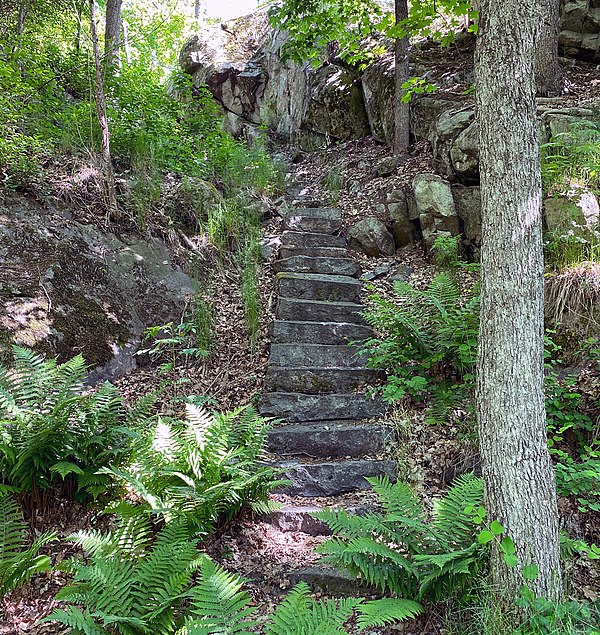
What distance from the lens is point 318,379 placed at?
4488 mm

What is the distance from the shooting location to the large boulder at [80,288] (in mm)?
4414

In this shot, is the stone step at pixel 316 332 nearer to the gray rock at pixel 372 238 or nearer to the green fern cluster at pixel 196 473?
→ the gray rock at pixel 372 238

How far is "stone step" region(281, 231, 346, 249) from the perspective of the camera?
651 cm

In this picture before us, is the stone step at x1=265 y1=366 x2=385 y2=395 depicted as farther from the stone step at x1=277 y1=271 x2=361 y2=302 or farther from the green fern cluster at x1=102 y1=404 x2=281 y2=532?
the stone step at x1=277 y1=271 x2=361 y2=302

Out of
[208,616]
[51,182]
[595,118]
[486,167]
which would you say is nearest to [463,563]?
[208,616]

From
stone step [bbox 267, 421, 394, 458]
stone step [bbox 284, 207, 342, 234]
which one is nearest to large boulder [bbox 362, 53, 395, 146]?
stone step [bbox 284, 207, 342, 234]

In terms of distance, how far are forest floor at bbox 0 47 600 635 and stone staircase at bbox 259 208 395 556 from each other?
0.17m

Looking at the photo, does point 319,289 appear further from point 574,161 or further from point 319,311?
point 574,161

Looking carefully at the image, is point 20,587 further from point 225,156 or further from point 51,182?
point 225,156

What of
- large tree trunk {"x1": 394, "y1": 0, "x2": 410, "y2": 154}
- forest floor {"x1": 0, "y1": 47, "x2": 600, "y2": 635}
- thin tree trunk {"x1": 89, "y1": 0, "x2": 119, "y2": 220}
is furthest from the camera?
large tree trunk {"x1": 394, "y1": 0, "x2": 410, "y2": 154}

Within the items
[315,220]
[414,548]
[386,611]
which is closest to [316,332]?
[315,220]

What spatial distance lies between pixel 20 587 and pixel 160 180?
5.12 meters

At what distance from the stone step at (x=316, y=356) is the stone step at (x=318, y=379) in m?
0.17

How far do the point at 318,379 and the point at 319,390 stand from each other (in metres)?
0.10
